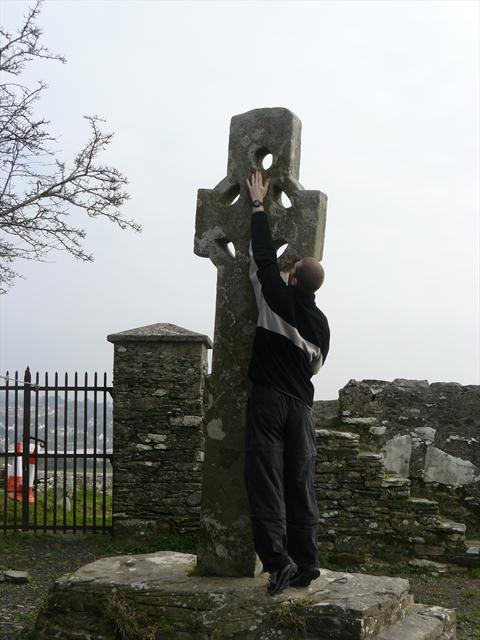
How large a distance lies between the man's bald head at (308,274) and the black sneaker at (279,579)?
1604mm

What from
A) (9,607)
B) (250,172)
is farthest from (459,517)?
(250,172)

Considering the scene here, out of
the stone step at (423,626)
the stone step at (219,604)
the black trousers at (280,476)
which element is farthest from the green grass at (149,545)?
the black trousers at (280,476)

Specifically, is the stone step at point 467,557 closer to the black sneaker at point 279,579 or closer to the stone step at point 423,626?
the stone step at point 423,626

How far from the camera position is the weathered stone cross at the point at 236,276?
4918 mm

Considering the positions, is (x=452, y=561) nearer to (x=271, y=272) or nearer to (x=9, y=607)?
(x=9, y=607)

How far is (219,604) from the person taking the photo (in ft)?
14.6

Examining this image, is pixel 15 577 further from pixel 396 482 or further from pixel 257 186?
pixel 257 186

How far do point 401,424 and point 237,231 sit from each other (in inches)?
215

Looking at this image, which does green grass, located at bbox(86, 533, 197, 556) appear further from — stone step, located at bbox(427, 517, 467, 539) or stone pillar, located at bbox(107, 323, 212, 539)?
stone step, located at bbox(427, 517, 467, 539)

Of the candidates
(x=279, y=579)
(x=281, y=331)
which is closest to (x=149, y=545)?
(x=279, y=579)

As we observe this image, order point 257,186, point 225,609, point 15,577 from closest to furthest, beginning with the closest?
point 225,609
point 257,186
point 15,577

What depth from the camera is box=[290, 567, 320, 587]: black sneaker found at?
15.0ft

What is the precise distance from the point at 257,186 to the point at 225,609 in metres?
2.52

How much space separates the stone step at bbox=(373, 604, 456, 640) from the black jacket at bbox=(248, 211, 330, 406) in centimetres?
137
